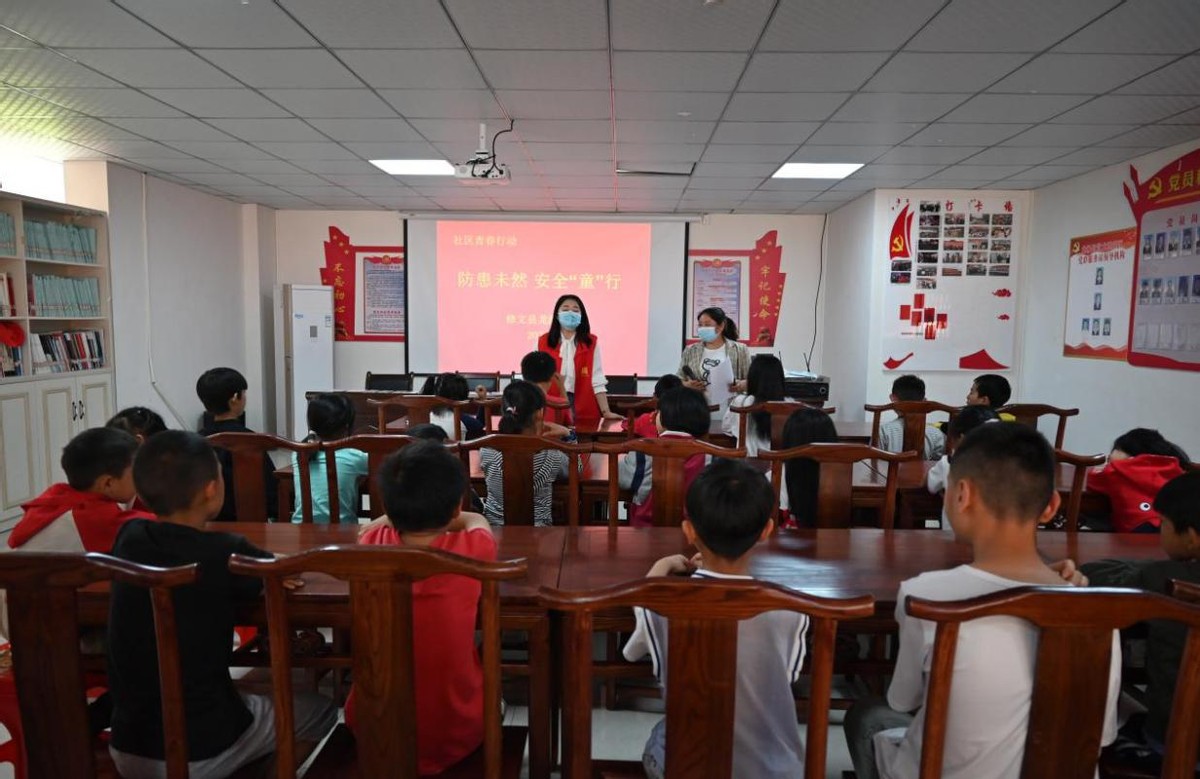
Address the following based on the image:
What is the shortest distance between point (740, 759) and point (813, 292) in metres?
6.71

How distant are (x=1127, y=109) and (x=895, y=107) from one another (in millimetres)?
1179

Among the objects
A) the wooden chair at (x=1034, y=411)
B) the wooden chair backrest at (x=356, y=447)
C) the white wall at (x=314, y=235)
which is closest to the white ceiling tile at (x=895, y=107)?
the wooden chair at (x=1034, y=411)

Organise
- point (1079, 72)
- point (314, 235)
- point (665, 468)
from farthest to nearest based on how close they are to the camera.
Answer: point (314, 235) < point (1079, 72) < point (665, 468)

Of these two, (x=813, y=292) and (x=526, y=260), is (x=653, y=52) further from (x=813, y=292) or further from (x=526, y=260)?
(x=813, y=292)

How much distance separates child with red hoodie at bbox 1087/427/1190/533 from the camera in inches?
90.6

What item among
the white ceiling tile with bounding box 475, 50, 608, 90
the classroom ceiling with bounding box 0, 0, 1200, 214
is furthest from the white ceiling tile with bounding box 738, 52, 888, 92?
the white ceiling tile with bounding box 475, 50, 608, 90

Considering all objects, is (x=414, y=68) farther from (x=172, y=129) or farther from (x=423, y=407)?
(x=172, y=129)

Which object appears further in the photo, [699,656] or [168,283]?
[168,283]

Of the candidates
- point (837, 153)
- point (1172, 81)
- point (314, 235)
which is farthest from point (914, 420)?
point (314, 235)

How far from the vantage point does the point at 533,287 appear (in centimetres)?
720

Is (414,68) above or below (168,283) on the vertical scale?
above

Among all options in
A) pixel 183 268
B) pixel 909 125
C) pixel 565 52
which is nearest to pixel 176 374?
pixel 183 268

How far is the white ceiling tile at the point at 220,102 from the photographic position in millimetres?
3588

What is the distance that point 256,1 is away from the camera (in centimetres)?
258
